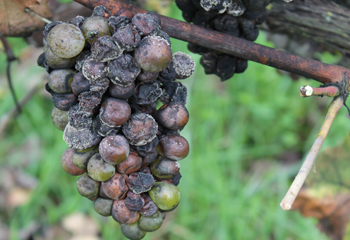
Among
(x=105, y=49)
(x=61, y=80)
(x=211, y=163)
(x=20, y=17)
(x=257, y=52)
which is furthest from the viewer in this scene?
(x=211, y=163)

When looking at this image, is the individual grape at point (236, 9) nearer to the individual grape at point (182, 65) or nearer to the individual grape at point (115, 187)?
the individual grape at point (182, 65)

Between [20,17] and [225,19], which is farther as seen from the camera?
[20,17]

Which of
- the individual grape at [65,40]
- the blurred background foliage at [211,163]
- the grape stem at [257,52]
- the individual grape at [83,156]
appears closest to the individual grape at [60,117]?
the individual grape at [83,156]

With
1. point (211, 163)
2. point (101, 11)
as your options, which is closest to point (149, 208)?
→ point (101, 11)

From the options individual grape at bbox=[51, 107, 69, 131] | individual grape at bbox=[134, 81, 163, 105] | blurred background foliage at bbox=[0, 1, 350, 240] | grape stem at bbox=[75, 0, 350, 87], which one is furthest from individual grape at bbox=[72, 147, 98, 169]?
blurred background foliage at bbox=[0, 1, 350, 240]

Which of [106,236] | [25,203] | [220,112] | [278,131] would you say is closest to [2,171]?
[25,203]

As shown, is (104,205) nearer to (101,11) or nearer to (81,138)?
(81,138)

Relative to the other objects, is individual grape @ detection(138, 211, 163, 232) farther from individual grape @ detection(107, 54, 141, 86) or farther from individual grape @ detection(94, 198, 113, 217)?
individual grape @ detection(107, 54, 141, 86)
